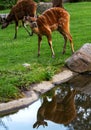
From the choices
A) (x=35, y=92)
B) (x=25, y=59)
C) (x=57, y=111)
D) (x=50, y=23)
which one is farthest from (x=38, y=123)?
(x=50, y=23)

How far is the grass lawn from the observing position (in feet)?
34.7

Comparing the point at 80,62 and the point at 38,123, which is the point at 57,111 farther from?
the point at 80,62

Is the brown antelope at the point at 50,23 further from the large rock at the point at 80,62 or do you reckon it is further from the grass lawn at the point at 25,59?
the large rock at the point at 80,62

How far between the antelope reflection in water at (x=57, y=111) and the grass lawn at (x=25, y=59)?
2.23 feet

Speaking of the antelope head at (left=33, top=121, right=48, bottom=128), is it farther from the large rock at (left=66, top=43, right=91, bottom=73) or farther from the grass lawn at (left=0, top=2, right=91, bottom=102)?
the large rock at (left=66, top=43, right=91, bottom=73)

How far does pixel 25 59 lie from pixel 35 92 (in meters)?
2.75

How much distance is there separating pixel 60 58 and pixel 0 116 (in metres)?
4.07

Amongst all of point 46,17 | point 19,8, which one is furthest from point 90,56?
point 19,8

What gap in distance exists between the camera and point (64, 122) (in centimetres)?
918

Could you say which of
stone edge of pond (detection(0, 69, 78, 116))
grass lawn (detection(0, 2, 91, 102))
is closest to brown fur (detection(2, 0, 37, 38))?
grass lawn (detection(0, 2, 91, 102))

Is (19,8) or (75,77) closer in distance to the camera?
(75,77)

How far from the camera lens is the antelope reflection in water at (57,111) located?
9.30 metres

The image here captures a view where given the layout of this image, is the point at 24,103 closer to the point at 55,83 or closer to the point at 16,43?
the point at 55,83

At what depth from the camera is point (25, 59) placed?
13172 mm
